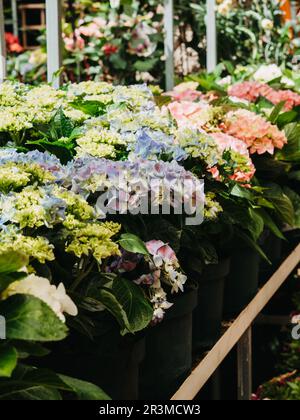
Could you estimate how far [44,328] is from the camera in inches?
35.5

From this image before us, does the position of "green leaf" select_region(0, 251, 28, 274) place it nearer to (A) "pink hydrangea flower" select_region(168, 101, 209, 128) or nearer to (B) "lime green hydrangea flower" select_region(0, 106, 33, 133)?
(B) "lime green hydrangea flower" select_region(0, 106, 33, 133)

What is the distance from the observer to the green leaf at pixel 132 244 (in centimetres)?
128

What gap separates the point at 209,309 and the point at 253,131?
58 centimetres

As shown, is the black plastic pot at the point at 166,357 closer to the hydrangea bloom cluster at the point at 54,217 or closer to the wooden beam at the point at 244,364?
the hydrangea bloom cluster at the point at 54,217

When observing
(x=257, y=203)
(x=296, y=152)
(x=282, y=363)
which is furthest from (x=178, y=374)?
(x=282, y=363)

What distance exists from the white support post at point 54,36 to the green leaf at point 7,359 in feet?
4.19

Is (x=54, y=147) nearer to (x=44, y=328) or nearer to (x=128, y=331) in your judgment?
(x=128, y=331)

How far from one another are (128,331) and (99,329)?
44mm

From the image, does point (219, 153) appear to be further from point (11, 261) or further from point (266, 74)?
point (266, 74)

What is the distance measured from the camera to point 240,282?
6.81 ft

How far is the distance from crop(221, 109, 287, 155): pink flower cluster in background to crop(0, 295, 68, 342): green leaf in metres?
1.32

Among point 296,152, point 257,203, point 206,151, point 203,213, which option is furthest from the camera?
point 296,152

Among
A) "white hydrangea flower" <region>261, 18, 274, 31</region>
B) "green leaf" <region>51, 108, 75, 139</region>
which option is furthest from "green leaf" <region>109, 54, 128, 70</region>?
"green leaf" <region>51, 108, 75, 139</region>

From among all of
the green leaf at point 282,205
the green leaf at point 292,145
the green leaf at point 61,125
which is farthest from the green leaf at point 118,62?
the green leaf at point 61,125
